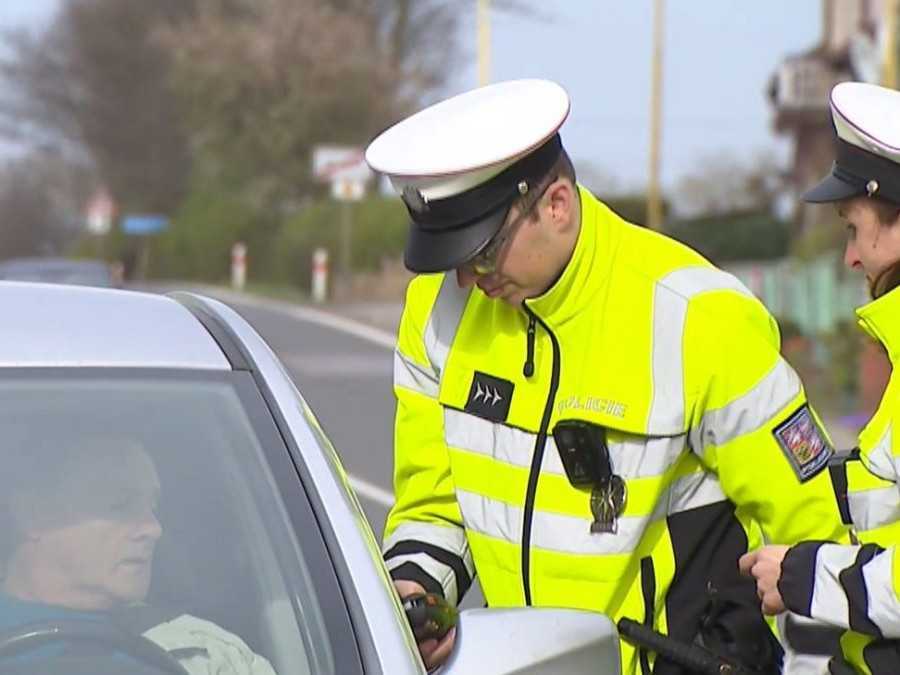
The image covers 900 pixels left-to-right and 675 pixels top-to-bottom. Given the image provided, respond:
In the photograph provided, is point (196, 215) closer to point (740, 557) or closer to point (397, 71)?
point (397, 71)

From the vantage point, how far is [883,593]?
2348mm

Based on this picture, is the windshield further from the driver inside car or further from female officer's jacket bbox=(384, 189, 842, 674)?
female officer's jacket bbox=(384, 189, 842, 674)

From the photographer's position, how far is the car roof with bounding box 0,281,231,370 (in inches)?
90.2

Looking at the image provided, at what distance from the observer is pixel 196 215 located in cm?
4316

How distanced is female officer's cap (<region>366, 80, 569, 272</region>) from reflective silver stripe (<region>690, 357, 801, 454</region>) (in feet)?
1.47

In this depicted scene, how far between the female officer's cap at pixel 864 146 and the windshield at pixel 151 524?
0.96 metres

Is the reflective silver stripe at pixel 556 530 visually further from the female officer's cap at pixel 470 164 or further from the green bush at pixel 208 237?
the green bush at pixel 208 237

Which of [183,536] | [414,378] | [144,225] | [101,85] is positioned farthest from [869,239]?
[101,85]

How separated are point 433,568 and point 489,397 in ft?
1.04

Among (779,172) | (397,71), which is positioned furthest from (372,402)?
(779,172)

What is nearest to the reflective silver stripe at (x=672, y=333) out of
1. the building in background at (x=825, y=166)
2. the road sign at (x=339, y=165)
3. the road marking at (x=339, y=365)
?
the building in background at (x=825, y=166)

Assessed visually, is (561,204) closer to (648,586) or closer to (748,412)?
(748,412)

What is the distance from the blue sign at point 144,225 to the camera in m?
37.7

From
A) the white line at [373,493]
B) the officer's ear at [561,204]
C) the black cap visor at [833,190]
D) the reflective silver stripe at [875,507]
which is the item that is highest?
the black cap visor at [833,190]
